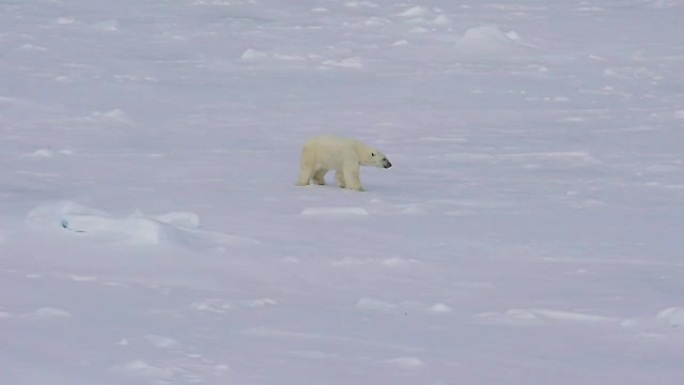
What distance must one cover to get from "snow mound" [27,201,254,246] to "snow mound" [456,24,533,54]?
9.48 m

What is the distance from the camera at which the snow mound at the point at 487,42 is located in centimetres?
1616

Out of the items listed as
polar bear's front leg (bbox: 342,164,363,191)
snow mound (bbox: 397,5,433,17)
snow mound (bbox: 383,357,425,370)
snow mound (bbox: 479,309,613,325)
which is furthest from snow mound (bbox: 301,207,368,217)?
snow mound (bbox: 397,5,433,17)

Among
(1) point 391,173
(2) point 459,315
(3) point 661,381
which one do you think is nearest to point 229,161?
(1) point 391,173

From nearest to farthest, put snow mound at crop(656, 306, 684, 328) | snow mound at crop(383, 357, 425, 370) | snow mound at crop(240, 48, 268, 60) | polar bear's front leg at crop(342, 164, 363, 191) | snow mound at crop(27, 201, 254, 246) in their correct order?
1. snow mound at crop(383, 357, 425, 370)
2. snow mound at crop(656, 306, 684, 328)
3. snow mound at crop(27, 201, 254, 246)
4. polar bear's front leg at crop(342, 164, 363, 191)
5. snow mound at crop(240, 48, 268, 60)

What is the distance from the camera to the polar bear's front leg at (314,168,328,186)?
9.16 meters

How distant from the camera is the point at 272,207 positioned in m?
8.13

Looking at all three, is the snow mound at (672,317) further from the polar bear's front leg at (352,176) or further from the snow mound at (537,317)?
the polar bear's front leg at (352,176)

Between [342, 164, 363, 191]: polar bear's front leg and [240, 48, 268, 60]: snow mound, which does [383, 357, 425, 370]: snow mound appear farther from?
[240, 48, 268, 60]: snow mound

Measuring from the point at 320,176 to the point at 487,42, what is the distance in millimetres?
7453

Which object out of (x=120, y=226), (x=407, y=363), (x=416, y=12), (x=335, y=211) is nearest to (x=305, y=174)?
(x=335, y=211)

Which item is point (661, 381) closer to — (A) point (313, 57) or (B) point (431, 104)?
(B) point (431, 104)

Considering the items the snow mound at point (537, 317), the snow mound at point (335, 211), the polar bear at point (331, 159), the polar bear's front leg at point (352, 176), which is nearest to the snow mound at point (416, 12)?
the polar bear at point (331, 159)

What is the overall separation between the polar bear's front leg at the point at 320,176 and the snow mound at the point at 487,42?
7.02 meters

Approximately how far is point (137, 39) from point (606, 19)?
18.3ft
